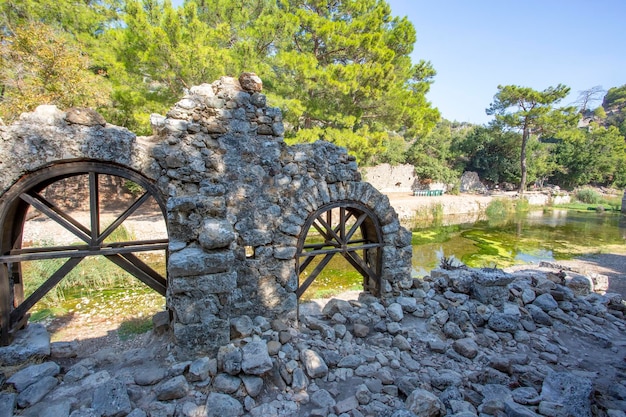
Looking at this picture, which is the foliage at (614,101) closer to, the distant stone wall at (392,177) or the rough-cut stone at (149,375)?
the distant stone wall at (392,177)

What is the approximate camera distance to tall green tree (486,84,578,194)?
26.3 metres

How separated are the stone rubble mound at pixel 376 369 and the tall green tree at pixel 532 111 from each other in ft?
94.4

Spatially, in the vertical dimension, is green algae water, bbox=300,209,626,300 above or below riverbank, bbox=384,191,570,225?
below

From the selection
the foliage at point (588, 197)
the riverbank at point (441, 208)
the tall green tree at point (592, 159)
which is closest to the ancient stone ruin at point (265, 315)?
the riverbank at point (441, 208)

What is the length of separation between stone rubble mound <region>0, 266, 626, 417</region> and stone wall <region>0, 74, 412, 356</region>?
1.41ft

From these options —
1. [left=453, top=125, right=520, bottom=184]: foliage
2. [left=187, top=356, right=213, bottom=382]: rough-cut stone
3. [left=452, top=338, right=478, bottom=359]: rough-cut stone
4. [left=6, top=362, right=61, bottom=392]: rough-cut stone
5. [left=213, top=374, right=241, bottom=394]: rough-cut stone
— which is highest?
[left=453, top=125, right=520, bottom=184]: foliage

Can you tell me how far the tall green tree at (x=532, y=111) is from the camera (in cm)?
2634

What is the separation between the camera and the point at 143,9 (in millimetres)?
10664

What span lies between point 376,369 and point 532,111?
3235cm

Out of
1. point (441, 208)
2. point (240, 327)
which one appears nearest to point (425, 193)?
point (441, 208)

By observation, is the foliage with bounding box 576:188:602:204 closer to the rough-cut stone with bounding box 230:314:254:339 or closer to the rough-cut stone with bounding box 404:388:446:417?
the rough-cut stone with bounding box 404:388:446:417

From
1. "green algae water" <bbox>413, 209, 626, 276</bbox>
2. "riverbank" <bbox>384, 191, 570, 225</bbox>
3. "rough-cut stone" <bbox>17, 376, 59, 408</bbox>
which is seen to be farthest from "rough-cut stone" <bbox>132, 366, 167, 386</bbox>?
"riverbank" <bbox>384, 191, 570, 225</bbox>

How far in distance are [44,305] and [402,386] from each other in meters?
7.45

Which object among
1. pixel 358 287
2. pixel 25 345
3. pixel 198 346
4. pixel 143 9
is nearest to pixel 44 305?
pixel 25 345
